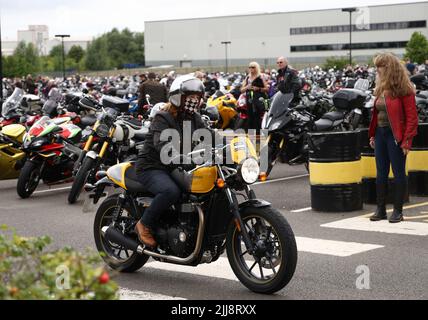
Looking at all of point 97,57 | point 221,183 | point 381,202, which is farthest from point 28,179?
point 97,57

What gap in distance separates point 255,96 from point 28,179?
229 inches

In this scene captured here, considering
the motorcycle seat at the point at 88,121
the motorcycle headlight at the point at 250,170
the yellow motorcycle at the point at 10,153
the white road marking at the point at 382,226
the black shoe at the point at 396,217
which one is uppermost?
the motorcycle seat at the point at 88,121

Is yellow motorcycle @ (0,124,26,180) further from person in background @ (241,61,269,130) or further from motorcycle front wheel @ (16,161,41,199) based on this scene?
person in background @ (241,61,269,130)

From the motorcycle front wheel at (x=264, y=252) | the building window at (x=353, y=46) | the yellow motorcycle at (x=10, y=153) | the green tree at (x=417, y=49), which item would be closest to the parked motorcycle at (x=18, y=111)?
the yellow motorcycle at (x=10, y=153)

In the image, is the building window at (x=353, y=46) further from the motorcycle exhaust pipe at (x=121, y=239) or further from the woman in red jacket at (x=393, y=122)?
the motorcycle exhaust pipe at (x=121, y=239)

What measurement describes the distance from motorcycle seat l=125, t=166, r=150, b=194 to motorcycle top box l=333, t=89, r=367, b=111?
283 inches

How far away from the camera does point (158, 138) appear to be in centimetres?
665

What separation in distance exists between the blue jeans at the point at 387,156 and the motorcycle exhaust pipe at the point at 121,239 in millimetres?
3783

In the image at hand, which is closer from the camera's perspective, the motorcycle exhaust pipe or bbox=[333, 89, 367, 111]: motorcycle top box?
the motorcycle exhaust pipe

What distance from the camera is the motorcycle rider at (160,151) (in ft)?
21.4

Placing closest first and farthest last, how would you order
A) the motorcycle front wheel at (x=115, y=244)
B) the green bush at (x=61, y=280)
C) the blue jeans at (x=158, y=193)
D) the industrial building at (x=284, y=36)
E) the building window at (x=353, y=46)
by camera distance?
the green bush at (x=61, y=280) < the blue jeans at (x=158, y=193) < the motorcycle front wheel at (x=115, y=244) < the industrial building at (x=284, y=36) < the building window at (x=353, y=46)

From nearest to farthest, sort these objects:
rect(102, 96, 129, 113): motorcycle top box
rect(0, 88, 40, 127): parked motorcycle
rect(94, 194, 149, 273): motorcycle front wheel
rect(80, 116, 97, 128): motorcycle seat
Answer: rect(94, 194, 149, 273): motorcycle front wheel < rect(102, 96, 129, 113): motorcycle top box < rect(80, 116, 97, 128): motorcycle seat < rect(0, 88, 40, 127): parked motorcycle

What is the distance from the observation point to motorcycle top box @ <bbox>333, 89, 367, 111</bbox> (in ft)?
44.4

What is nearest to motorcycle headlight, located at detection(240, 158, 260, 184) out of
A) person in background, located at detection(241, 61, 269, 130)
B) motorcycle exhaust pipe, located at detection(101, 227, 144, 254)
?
motorcycle exhaust pipe, located at detection(101, 227, 144, 254)
